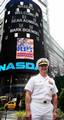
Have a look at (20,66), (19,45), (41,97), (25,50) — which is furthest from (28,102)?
(19,45)

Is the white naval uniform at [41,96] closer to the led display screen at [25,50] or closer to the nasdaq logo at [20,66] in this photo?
the led display screen at [25,50]

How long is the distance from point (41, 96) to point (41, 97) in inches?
1.0

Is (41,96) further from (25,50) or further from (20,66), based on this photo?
(20,66)

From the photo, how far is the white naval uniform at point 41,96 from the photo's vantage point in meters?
6.33

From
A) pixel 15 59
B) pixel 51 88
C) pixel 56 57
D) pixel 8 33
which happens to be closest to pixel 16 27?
pixel 8 33

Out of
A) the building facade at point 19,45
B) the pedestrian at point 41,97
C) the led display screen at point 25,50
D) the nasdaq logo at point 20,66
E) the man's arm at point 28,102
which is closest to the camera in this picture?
the man's arm at point 28,102

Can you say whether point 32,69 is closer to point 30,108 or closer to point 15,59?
point 15,59

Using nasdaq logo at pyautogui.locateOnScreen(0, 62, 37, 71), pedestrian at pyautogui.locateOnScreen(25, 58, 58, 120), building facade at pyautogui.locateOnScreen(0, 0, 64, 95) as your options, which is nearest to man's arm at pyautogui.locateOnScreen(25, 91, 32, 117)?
pedestrian at pyautogui.locateOnScreen(25, 58, 58, 120)

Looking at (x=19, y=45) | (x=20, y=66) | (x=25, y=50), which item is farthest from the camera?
(x=19, y=45)

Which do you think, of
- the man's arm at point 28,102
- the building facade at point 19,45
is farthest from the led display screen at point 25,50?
the man's arm at point 28,102

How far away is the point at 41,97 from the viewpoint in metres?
6.45

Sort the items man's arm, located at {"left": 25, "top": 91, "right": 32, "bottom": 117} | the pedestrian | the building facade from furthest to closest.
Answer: the building facade → the pedestrian → man's arm, located at {"left": 25, "top": 91, "right": 32, "bottom": 117}

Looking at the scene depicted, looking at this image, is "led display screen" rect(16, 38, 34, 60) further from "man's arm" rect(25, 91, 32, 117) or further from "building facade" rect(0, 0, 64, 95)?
"man's arm" rect(25, 91, 32, 117)

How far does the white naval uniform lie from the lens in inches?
249
